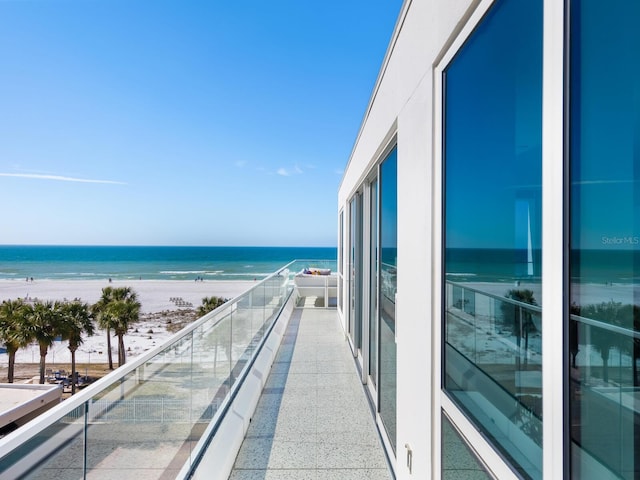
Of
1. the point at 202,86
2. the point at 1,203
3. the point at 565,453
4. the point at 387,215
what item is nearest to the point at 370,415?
the point at 387,215

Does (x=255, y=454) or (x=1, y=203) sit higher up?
(x=1, y=203)

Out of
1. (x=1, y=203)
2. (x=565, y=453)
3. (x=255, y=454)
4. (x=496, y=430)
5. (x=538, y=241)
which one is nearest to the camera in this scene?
(x=565, y=453)

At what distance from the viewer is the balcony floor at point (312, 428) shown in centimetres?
248

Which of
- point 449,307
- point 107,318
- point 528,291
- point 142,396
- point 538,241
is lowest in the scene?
point 107,318

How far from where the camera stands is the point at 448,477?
4.91 ft

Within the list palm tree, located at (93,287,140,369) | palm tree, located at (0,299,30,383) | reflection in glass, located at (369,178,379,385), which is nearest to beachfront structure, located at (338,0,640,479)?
reflection in glass, located at (369,178,379,385)

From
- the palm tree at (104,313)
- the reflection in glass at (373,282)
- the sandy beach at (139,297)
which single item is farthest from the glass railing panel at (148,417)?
the sandy beach at (139,297)

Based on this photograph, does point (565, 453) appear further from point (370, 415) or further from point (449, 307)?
point (370, 415)

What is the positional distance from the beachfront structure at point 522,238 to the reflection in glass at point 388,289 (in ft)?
1.74

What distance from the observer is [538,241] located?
2.91ft

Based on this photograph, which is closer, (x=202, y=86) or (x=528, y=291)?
(x=528, y=291)

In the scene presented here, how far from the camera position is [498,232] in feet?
3.62

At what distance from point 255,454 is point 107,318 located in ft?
42.5

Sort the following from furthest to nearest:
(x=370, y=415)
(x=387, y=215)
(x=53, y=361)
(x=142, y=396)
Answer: (x=53, y=361)
(x=370, y=415)
(x=387, y=215)
(x=142, y=396)
